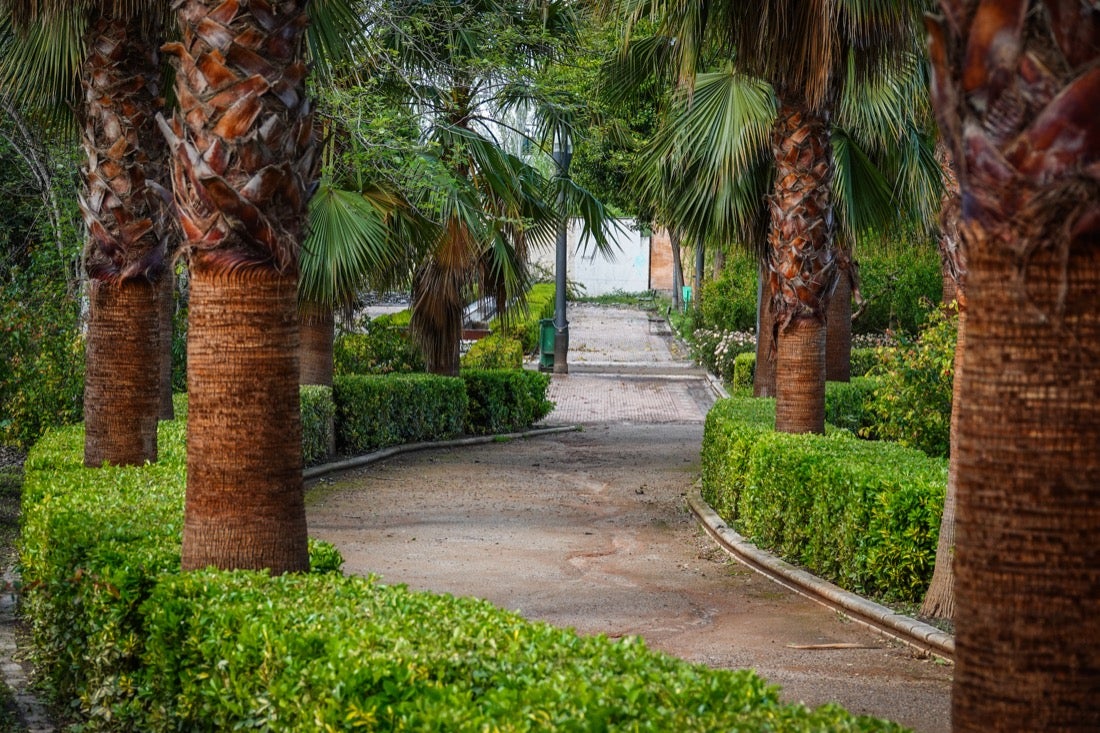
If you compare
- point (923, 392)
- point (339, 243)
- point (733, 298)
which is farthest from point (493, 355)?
point (923, 392)

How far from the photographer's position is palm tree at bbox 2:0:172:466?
8.49 meters

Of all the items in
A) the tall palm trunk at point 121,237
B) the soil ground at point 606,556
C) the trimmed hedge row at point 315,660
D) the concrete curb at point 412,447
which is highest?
the tall palm trunk at point 121,237

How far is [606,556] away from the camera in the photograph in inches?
459

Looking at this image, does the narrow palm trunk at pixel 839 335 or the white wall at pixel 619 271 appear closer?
the narrow palm trunk at pixel 839 335

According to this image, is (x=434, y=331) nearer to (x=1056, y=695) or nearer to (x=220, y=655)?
(x=220, y=655)

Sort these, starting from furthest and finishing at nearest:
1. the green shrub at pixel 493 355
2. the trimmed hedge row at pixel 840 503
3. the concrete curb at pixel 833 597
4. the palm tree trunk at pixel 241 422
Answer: the green shrub at pixel 493 355
the trimmed hedge row at pixel 840 503
the concrete curb at pixel 833 597
the palm tree trunk at pixel 241 422

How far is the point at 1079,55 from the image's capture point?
3117mm

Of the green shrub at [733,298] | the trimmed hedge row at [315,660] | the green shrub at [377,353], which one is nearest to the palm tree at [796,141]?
the trimmed hedge row at [315,660]

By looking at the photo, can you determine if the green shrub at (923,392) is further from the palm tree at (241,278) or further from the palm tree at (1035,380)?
the palm tree at (1035,380)

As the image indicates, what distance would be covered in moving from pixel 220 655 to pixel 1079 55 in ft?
11.1

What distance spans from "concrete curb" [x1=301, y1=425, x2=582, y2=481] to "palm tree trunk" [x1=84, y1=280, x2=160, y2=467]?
7.15 meters

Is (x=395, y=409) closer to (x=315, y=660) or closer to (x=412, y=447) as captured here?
(x=412, y=447)

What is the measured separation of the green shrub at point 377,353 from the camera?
22.3 metres

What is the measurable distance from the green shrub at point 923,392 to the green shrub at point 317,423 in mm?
7216
